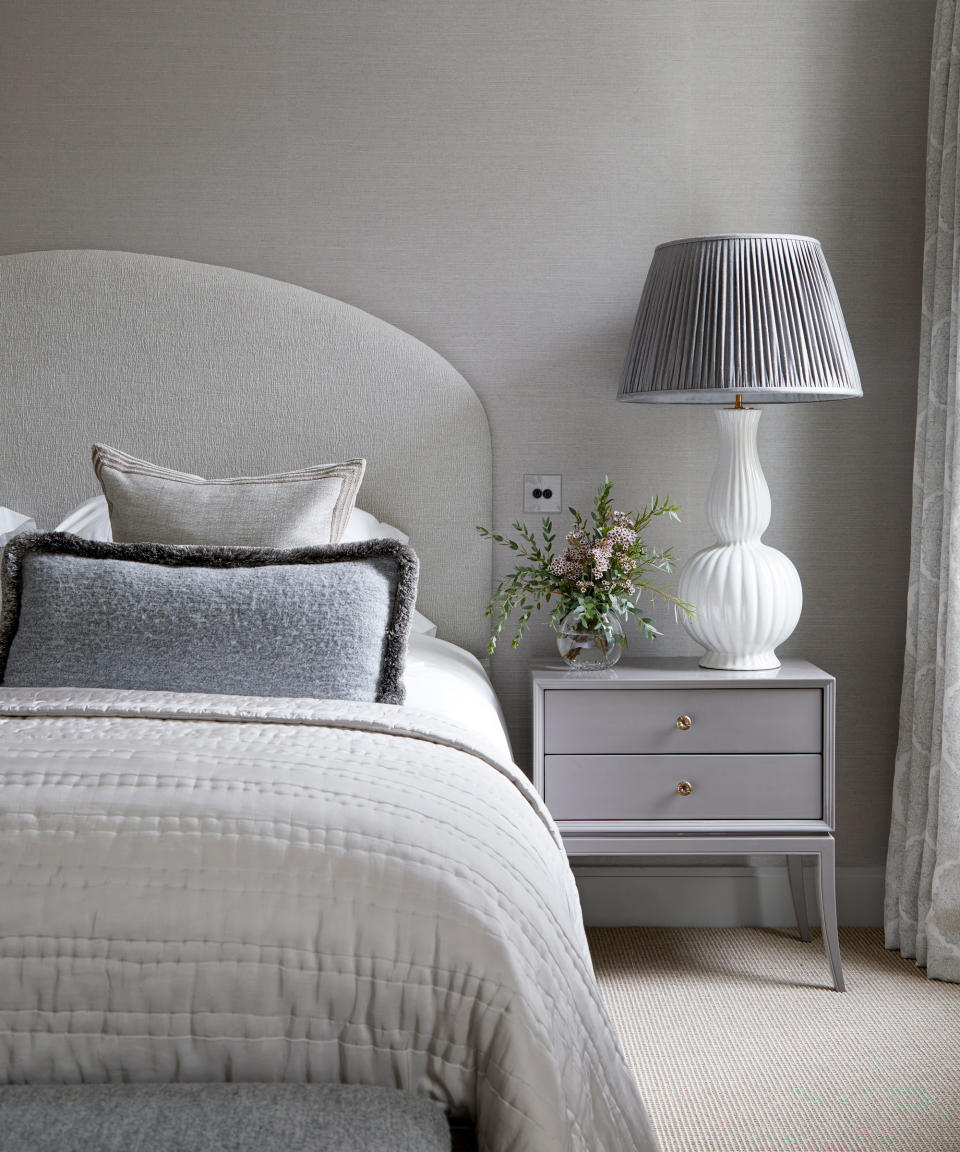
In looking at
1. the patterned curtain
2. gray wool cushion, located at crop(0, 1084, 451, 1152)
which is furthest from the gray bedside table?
gray wool cushion, located at crop(0, 1084, 451, 1152)

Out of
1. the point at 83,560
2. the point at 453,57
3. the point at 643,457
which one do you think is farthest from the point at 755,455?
the point at 83,560

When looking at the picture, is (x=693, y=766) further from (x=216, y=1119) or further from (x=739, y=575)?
(x=216, y=1119)

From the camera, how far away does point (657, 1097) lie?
180cm

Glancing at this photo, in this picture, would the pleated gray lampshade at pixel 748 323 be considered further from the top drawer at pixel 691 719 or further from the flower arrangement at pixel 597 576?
the top drawer at pixel 691 719

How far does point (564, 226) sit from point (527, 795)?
1563mm

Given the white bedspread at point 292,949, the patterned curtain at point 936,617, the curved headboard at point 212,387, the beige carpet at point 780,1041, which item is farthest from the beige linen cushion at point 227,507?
the patterned curtain at point 936,617

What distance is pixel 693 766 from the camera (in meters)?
2.19

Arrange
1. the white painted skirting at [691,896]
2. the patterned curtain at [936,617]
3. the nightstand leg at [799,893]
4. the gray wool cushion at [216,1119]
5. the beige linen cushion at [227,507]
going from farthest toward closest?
the white painted skirting at [691,896], the nightstand leg at [799,893], the patterned curtain at [936,617], the beige linen cushion at [227,507], the gray wool cushion at [216,1119]

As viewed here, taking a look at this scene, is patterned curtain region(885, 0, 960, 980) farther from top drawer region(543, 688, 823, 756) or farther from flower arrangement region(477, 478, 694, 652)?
flower arrangement region(477, 478, 694, 652)

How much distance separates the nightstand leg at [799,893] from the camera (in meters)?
2.46

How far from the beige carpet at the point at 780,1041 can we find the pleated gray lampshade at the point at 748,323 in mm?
1222

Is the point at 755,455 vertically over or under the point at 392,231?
under

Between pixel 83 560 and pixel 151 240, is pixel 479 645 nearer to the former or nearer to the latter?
pixel 83 560

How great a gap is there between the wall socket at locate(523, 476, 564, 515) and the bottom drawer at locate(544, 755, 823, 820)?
65 cm
